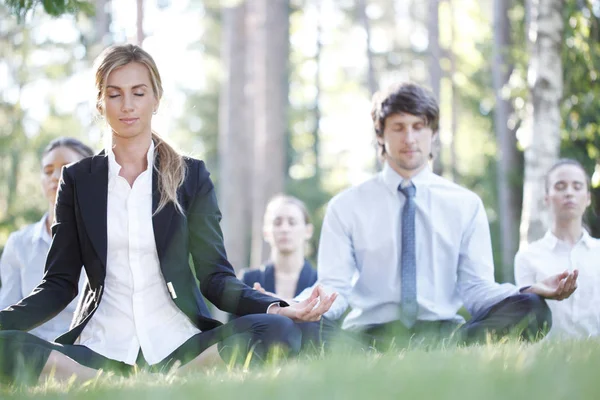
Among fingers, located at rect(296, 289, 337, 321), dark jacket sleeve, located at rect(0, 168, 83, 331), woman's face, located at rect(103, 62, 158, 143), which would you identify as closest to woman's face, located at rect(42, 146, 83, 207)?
dark jacket sleeve, located at rect(0, 168, 83, 331)

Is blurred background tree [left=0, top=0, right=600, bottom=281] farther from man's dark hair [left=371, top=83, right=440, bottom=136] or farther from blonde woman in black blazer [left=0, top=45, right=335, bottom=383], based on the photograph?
man's dark hair [left=371, top=83, right=440, bottom=136]

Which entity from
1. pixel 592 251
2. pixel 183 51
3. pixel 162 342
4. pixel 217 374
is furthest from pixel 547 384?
pixel 183 51

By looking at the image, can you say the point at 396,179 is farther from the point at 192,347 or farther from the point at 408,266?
the point at 192,347

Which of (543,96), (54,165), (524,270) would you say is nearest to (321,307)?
(524,270)

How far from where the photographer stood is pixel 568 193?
22.1ft

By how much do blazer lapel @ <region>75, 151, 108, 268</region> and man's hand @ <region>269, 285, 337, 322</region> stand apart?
100 cm

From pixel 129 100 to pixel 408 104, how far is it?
219 centimetres

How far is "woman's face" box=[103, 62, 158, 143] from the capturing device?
4.89 meters

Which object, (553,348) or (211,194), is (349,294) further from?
(553,348)

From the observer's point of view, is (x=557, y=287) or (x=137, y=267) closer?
(x=137, y=267)

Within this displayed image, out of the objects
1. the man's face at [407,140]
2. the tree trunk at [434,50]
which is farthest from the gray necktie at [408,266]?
the tree trunk at [434,50]

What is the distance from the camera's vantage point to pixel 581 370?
2939 mm

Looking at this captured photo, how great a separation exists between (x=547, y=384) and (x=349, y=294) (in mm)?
3719

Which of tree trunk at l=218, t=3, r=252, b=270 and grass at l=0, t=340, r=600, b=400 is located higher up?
tree trunk at l=218, t=3, r=252, b=270
